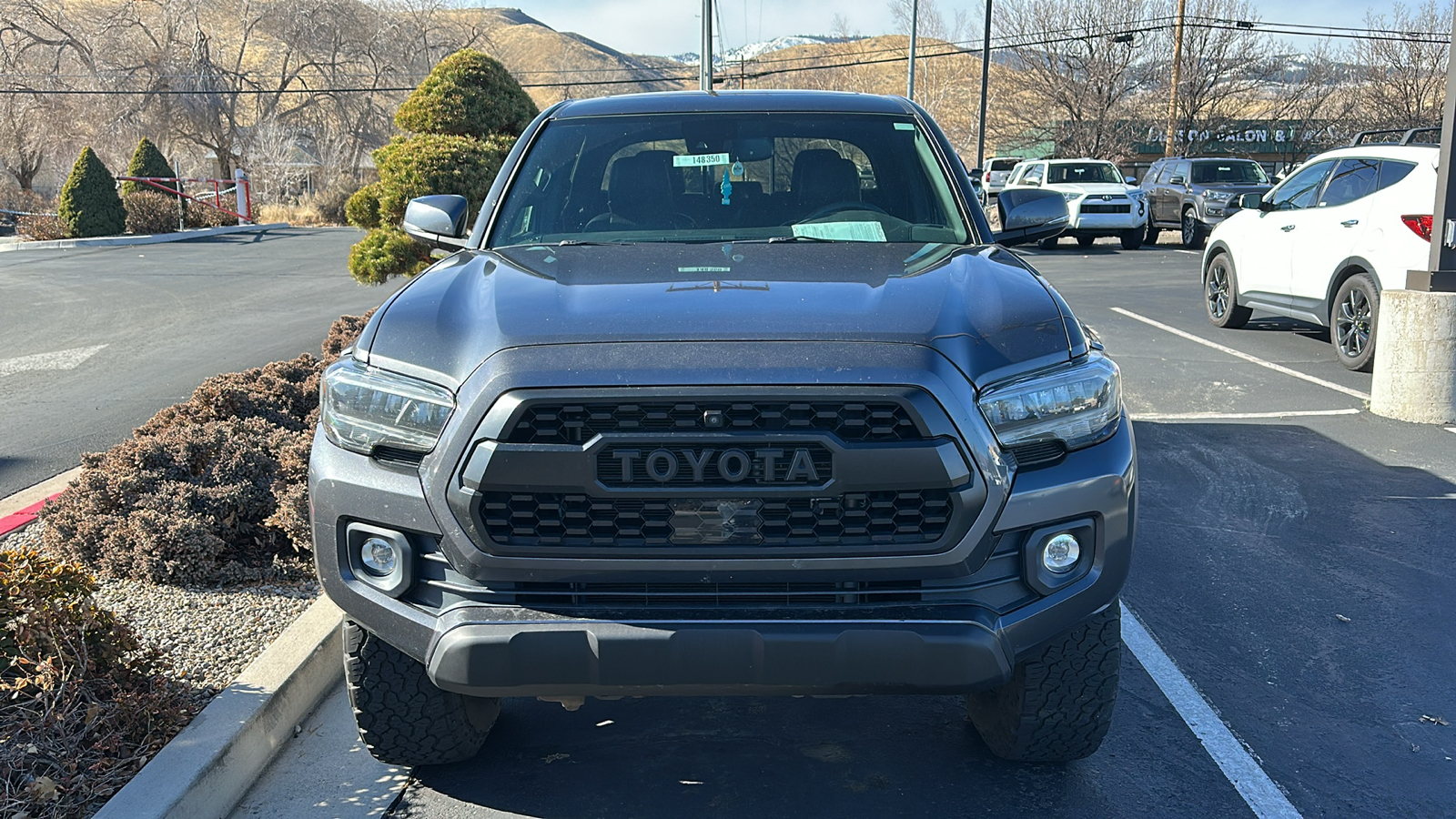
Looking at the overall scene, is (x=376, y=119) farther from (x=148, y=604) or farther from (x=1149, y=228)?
(x=148, y=604)

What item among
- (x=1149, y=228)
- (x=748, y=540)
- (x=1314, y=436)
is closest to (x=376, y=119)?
(x=1149, y=228)

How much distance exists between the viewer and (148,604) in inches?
170

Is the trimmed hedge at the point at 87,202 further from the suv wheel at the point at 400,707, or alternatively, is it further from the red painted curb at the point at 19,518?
the suv wheel at the point at 400,707

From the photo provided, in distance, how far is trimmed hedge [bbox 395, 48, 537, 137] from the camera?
10.9 m

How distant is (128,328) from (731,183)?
34.5 ft

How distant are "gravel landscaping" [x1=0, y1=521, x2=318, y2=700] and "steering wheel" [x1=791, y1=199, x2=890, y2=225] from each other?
2353mm

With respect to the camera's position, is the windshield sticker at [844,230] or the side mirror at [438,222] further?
the side mirror at [438,222]

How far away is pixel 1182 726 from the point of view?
3.59m

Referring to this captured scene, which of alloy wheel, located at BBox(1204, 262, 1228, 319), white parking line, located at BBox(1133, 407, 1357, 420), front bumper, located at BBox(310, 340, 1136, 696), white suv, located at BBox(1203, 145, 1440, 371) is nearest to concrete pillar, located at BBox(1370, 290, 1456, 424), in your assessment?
white parking line, located at BBox(1133, 407, 1357, 420)

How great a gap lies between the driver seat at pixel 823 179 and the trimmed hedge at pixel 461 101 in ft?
24.1

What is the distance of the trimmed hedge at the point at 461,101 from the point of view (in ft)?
35.6

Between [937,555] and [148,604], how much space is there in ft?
10.4

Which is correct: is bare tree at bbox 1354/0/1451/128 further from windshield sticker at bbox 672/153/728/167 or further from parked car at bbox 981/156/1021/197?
windshield sticker at bbox 672/153/728/167

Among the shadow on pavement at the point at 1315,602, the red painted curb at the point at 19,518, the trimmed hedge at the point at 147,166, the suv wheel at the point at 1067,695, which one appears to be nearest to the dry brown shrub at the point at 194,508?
the red painted curb at the point at 19,518
